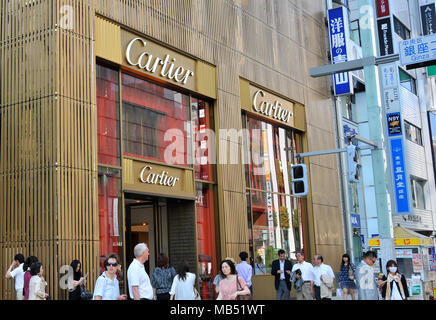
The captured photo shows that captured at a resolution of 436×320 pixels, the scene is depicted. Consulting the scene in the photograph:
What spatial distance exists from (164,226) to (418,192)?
2519cm

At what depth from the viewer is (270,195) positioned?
74.0ft

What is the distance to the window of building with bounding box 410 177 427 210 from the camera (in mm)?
37938

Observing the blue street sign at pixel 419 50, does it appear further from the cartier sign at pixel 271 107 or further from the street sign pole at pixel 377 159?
the cartier sign at pixel 271 107

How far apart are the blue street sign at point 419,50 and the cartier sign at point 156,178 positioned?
744 cm

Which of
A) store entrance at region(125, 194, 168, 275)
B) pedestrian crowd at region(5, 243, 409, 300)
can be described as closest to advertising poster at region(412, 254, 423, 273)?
pedestrian crowd at region(5, 243, 409, 300)

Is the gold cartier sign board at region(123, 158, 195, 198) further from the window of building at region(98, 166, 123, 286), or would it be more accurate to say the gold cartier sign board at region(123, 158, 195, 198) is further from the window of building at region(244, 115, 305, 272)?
the window of building at region(244, 115, 305, 272)

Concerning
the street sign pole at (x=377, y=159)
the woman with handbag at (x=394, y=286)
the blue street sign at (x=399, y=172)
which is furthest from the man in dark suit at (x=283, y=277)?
the blue street sign at (x=399, y=172)

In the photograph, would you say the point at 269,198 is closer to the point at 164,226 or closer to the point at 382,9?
the point at 164,226

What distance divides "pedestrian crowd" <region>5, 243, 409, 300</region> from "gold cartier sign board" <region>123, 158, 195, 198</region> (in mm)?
3254

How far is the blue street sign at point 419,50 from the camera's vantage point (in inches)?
637

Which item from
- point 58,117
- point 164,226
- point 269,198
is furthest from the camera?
point 269,198

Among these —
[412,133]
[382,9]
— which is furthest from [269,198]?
[412,133]
